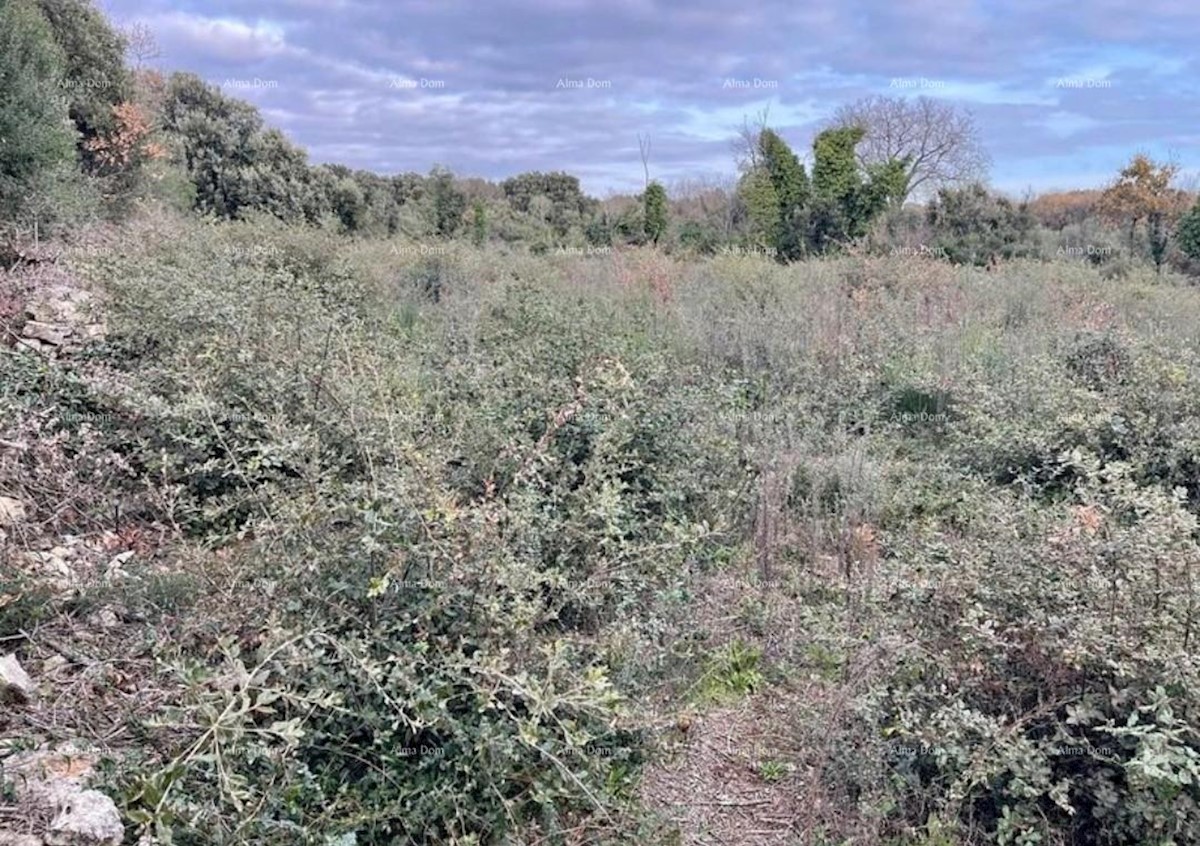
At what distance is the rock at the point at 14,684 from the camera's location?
1979 millimetres

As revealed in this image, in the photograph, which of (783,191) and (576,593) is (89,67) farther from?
(783,191)

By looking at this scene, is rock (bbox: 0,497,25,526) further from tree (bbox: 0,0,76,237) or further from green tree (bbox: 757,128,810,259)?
green tree (bbox: 757,128,810,259)

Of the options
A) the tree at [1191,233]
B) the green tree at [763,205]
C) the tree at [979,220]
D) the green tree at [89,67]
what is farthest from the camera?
the green tree at [763,205]

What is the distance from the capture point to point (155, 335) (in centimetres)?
437

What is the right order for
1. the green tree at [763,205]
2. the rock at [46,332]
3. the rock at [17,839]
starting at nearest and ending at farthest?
the rock at [17,839] → the rock at [46,332] → the green tree at [763,205]

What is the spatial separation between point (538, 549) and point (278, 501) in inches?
34.4

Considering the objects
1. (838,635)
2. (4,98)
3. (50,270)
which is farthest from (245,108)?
(838,635)

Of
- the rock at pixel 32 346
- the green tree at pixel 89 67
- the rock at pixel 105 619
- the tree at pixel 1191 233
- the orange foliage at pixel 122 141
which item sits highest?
the green tree at pixel 89 67

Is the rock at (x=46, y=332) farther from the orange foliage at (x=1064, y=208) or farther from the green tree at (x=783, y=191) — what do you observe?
the orange foliage at (x=1064, y=208)

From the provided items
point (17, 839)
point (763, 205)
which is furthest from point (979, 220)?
point (17, 839)

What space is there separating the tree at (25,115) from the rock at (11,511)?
520cm

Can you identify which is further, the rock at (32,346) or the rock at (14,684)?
the rock at (32,346)

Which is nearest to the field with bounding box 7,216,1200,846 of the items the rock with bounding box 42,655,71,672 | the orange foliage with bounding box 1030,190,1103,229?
the rock with bounding box 42,655,71,672

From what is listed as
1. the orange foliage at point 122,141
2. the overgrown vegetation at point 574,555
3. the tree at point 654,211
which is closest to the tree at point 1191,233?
the overgrown vegetation at point 574,555
